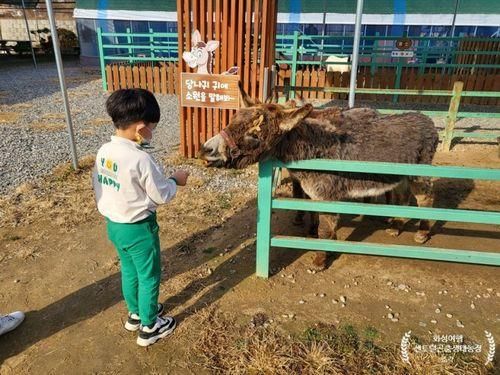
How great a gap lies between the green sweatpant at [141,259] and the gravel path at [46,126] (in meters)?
4.06

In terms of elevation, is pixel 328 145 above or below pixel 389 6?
below

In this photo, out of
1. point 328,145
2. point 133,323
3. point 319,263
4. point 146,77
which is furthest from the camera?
point 146,77

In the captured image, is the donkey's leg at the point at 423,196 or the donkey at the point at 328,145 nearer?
the donkey at the point at 328,145

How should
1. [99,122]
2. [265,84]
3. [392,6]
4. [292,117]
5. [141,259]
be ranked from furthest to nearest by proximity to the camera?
[392,6] < [99,122] < [265,84] < [292,117] < [141,259]

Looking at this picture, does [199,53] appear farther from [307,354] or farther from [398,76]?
[398,76]

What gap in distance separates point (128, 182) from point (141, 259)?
23.2 inches

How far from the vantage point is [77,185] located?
5.91m

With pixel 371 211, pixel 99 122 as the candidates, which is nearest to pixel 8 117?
pixel 99 122

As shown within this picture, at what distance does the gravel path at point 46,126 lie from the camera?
684 cm

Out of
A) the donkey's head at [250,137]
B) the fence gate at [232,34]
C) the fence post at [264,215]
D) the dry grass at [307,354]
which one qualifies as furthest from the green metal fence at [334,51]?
the dry grass at [307,354]

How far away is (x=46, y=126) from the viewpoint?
9.30m

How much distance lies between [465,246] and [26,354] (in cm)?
459

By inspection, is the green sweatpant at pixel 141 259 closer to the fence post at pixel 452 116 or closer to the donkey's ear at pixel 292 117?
the donkey's ear at pixel 292 117

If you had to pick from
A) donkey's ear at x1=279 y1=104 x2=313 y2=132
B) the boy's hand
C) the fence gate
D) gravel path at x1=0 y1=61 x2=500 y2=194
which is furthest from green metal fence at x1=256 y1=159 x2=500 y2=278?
the fence gate
